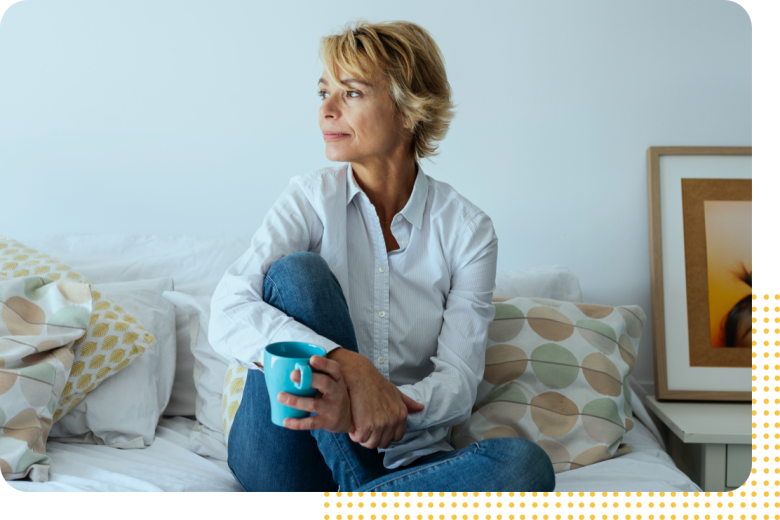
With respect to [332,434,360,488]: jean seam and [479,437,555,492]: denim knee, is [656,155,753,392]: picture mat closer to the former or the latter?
[479,437,555,492]: denim knee

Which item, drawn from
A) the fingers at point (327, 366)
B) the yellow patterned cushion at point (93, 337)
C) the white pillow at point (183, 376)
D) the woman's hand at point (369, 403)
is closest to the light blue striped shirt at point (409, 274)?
the woman's hand at point (369, 403)

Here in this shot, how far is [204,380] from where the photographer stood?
1.35 meters

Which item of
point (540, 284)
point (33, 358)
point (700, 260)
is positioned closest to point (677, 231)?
point (700, 260)

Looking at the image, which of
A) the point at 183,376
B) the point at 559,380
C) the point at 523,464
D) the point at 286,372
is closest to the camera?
the point at 286,372

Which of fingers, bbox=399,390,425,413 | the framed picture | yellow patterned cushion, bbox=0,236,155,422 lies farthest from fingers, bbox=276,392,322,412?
the framed picture

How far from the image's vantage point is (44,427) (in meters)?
1.08

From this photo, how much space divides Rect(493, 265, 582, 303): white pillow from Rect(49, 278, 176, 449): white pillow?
32.9 inches

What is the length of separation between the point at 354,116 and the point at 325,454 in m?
0.62

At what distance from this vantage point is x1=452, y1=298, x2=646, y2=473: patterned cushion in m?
1.25

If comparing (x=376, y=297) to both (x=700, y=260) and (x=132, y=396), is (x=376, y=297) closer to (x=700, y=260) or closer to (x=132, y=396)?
(x=132, y=396)

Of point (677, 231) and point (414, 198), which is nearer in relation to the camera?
point (414, 198)

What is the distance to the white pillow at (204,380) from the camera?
4.02ft

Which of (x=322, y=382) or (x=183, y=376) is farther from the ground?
(x=322, y=382)

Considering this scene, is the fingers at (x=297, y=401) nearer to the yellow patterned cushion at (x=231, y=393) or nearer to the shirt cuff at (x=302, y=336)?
the shirt cuff at (x=302, y=336)
